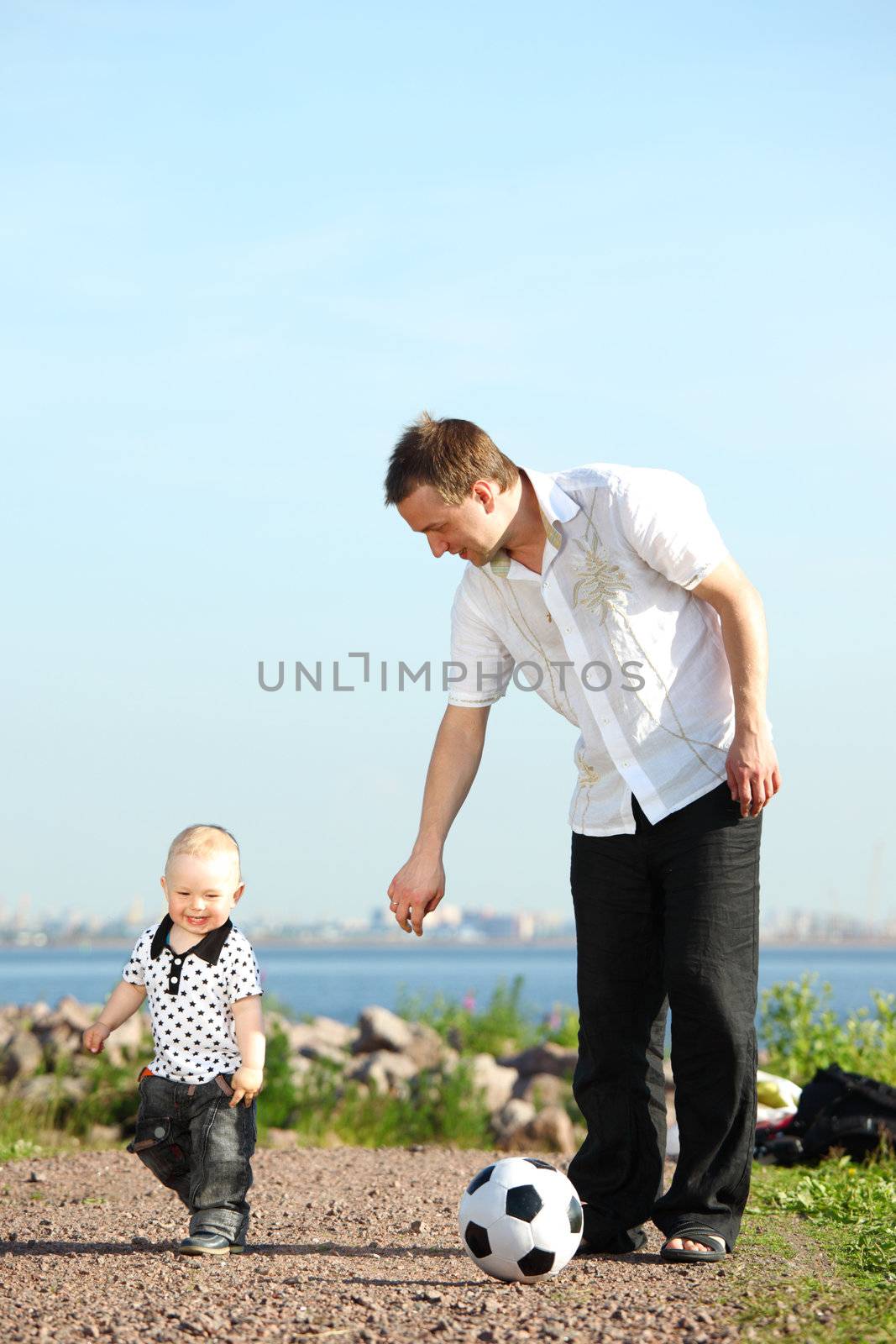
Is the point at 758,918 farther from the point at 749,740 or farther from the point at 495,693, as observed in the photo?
the point at 495,693

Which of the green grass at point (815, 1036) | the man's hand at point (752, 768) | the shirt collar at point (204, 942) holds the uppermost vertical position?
the man's hand at point (752, 768)

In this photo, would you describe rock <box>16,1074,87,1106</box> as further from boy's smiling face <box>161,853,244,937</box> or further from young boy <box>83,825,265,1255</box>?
boy's smiling face <box>161,853,244,937</box>

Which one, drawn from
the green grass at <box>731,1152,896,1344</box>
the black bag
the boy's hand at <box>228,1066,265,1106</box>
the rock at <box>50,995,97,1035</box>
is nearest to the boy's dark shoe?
the boy's hand at <box>228,1066,265,1106</box>

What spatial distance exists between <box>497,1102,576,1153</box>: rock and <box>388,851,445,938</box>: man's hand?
12.7 feet

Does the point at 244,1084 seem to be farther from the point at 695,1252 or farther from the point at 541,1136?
the point at 541,1136

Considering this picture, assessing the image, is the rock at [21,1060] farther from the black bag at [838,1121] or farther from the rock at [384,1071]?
the black bag at [838,1121]

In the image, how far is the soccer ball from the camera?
3656mm

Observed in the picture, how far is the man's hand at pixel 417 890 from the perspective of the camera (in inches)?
169

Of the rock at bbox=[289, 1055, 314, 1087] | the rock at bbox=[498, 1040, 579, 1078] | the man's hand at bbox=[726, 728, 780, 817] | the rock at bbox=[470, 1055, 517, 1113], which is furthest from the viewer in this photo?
the rock at bbox=[498, 1040, 579, 1078]

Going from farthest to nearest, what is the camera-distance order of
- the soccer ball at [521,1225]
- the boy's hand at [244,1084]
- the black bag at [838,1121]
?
the black bag at [838,1121], the boy's hand at [244,1084], the soccer ball at [521,1225]

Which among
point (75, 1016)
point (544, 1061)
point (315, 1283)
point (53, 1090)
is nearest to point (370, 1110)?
point (53, 1090)

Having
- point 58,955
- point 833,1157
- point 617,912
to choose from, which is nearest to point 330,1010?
point 833,1157

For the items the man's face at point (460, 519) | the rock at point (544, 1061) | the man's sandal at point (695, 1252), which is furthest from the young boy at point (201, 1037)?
the rock at point (544, 1061)

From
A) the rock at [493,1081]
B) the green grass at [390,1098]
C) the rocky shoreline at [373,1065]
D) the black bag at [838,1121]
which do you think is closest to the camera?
the black bag at [838,1121]
